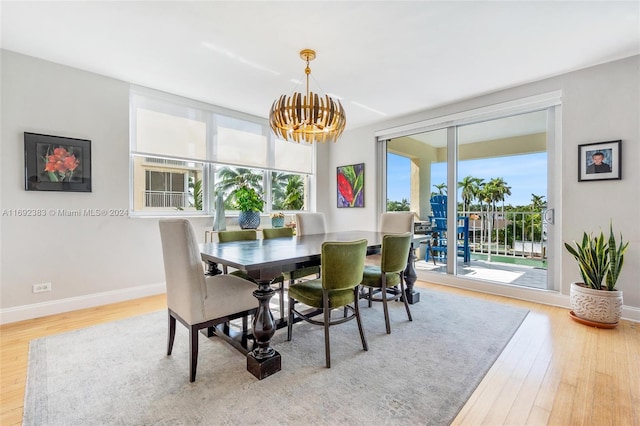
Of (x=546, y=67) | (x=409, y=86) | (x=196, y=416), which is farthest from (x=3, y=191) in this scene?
(x=546, y=67)

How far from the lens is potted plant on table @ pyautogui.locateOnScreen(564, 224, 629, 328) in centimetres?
267

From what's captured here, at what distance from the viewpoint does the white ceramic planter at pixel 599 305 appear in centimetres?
266

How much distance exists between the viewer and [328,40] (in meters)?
2.62

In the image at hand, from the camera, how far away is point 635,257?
2.90 meters

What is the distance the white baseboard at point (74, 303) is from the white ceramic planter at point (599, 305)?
4.74 m

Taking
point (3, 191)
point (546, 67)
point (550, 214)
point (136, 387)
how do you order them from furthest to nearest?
point (550, 214), point (546, 67), point (3, 191), point (136, 387)

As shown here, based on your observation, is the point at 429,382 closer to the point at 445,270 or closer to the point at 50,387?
the point at 50,387

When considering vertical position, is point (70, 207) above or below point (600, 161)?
below

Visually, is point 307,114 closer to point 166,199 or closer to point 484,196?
point 166,199

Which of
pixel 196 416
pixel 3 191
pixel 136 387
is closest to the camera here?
pixel 196 416

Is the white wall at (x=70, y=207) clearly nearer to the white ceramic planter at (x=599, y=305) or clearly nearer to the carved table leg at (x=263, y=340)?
the carved table leg at (x=263, y=340)

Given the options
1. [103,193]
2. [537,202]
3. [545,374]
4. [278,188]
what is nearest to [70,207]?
[103,193]

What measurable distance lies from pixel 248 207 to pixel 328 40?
2.43 meters

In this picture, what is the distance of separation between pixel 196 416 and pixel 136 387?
1.78 ft
